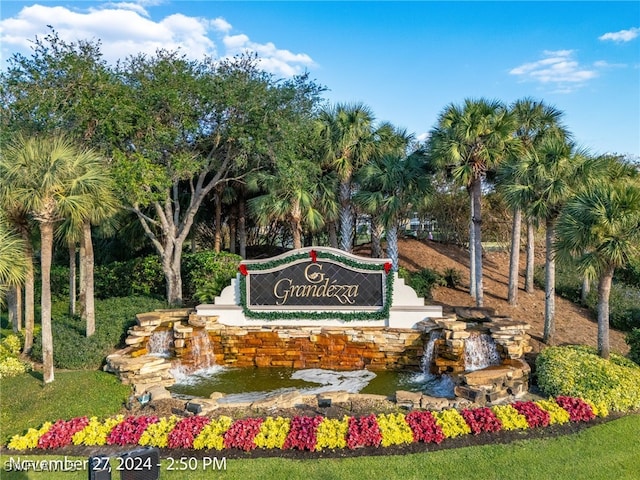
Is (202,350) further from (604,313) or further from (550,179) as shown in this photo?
(550,179)

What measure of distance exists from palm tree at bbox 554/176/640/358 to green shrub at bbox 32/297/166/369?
38.2 feet

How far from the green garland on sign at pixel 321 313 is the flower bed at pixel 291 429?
5024 mm

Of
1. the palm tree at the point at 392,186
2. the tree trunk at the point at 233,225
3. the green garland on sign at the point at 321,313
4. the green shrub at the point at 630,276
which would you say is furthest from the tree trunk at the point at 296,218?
the green shrub at the point at 630,276

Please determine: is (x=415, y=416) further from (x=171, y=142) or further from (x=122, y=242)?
(x=122, y=242)

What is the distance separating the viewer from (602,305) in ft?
32.7

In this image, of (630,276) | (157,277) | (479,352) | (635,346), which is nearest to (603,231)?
(635,346)

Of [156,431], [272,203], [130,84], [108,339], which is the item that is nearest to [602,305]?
[156,431]

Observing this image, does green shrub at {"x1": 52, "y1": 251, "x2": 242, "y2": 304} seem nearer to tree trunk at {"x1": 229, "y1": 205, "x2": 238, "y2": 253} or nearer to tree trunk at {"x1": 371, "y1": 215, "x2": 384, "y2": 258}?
tree trunk at {"x1": 229, "y1": 205, "x2": 238, "y2": 253}

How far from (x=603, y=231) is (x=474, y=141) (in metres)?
6.02

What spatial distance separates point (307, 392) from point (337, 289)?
3.30m

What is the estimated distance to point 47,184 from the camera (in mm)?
9047

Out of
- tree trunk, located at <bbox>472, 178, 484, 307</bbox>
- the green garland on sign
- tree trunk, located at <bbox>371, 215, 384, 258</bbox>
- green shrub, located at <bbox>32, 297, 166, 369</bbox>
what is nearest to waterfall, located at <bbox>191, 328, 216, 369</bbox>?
the green garland on sign

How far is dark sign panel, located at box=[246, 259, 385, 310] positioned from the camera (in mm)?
12711

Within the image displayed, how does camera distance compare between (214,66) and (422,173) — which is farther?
(422,173)
